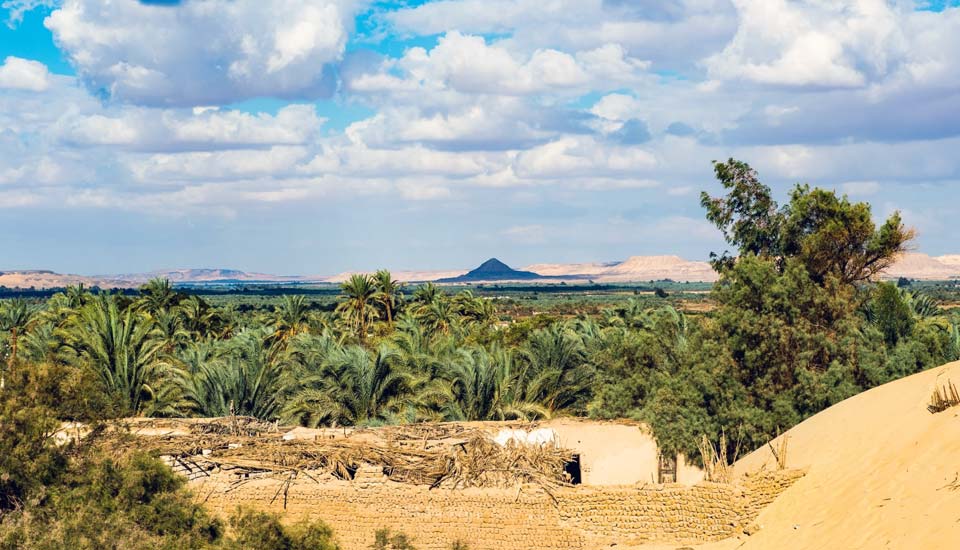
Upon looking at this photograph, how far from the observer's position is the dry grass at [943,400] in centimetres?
1702

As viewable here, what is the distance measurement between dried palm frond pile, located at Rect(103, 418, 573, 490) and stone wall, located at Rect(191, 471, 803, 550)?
224 mm

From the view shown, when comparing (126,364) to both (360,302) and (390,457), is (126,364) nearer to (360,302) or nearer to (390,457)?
(390,457)

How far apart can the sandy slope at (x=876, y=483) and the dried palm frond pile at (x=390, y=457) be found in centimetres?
392

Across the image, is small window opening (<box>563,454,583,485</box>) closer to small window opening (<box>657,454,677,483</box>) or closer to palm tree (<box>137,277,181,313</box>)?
small window opening (<box>657,454,677,483</box>)

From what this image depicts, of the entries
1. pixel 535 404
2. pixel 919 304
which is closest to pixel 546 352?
pixel 535 404

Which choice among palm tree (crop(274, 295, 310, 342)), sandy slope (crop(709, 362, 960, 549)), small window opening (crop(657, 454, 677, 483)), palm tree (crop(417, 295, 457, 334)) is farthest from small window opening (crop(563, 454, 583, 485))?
palm tree (crop(417, 295, 457, 334))

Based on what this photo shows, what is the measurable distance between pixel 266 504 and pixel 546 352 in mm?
15493

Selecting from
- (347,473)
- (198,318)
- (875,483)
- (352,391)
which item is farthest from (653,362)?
(198,318)

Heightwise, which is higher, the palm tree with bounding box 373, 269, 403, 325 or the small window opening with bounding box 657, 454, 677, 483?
the palm tree with bounding box 373, 269, 403, 325

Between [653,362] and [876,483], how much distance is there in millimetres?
14883

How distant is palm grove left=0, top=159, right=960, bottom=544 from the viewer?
976 inches

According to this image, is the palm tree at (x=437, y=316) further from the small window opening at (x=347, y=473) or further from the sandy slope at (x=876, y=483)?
the sandy slope at (x=876, y=483)

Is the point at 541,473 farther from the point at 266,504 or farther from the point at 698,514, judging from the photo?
the point at 266,504

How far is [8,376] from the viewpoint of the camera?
63.9 feet
